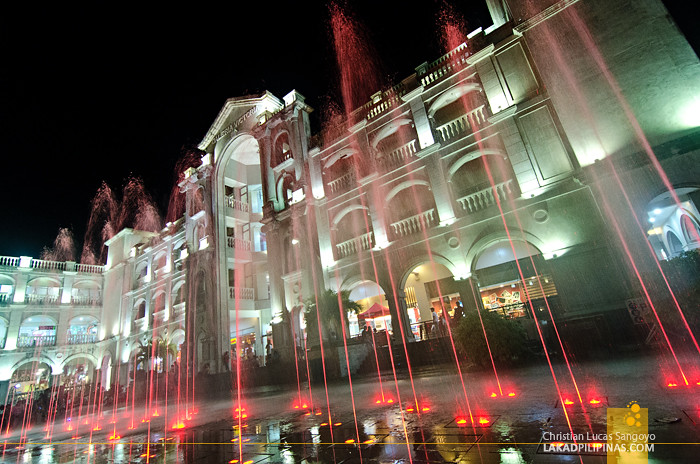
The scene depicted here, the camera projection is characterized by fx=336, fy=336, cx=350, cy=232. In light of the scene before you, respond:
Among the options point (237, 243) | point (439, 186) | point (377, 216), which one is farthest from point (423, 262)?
point (237, 243)

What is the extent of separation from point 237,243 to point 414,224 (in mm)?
16091

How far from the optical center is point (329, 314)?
15.8m

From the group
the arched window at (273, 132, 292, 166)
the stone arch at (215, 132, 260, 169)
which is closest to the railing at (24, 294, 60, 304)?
the stone arch at (215, 132, 260, 169)

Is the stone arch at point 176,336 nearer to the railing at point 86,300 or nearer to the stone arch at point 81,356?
the stone arch at point 81,356

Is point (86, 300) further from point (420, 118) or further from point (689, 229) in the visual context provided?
point (689, 229)

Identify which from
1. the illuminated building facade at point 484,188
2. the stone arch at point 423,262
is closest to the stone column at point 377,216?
the illuminated building facade at point 484,188

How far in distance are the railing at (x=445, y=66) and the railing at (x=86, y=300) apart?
40.7 m

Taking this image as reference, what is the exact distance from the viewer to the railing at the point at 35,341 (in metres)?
31.5

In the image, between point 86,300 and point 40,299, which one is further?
point 86,300

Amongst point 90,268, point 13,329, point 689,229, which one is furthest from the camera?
point 90,268

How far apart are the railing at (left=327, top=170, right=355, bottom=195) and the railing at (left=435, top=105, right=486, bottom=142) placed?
16.8ft

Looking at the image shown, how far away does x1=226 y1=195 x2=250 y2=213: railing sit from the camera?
2764 centimetres

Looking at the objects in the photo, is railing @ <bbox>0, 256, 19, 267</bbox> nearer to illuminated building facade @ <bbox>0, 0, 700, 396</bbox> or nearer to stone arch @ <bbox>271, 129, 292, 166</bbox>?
illuminated building facade @ <bbox>0, 0, 700, 396</bbox>

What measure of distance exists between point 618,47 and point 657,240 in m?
8.49
